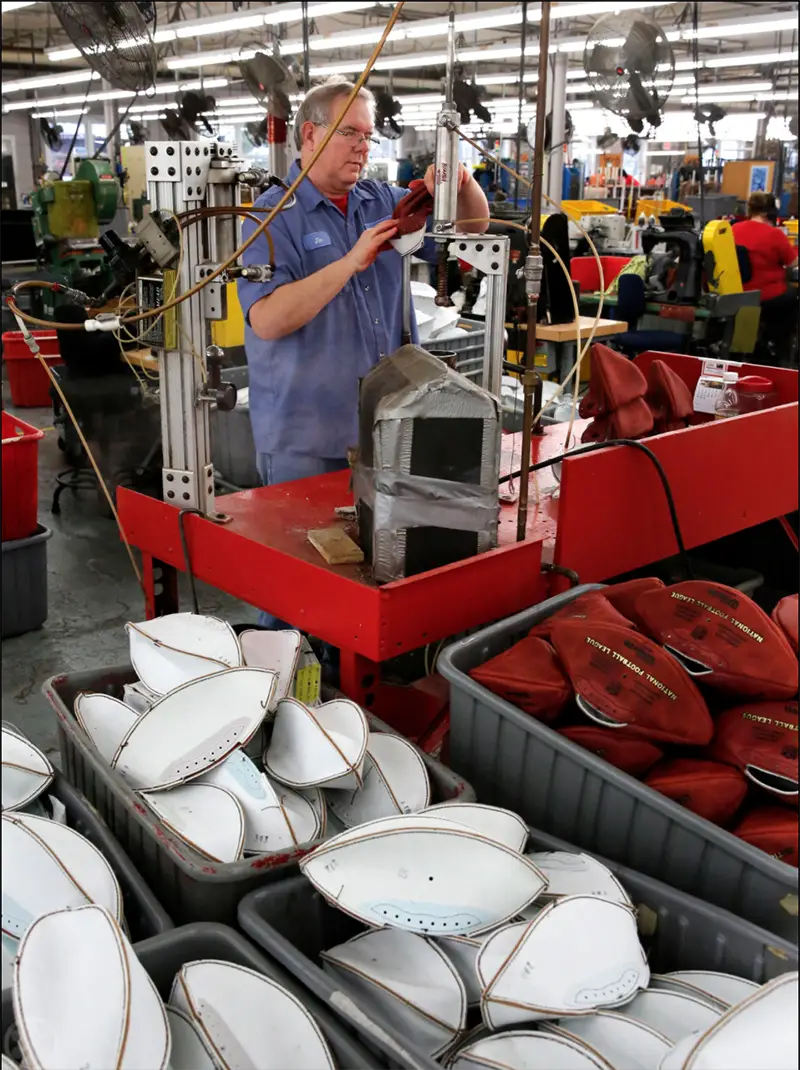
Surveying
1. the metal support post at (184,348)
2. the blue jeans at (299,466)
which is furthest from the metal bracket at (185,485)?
the blue jeans at (299,466)

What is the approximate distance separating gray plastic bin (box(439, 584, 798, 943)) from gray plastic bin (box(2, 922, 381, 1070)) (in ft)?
1.40

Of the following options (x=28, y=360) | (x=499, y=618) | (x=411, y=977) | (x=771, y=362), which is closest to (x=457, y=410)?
(x=499, y=618)

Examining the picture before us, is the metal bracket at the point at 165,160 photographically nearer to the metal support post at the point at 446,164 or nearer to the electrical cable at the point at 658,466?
the metal support post at the point at 446,164

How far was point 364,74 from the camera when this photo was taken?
1.16 m

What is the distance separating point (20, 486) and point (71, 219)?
338 cm

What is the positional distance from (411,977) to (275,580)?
0.76m

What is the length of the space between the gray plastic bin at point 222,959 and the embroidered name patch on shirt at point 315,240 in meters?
1.49

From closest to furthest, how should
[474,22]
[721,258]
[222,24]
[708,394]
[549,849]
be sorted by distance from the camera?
[549,849] → [708,394] → [721,258] → [474,22] → [222,24]

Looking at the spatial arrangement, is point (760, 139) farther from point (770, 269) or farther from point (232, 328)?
point (232, 328)

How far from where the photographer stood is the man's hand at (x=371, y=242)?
1.69 metres

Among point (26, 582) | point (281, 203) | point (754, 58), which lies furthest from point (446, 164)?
point (754, 58)

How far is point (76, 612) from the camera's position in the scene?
328cm

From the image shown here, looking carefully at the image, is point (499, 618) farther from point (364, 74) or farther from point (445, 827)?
point (364, 74)

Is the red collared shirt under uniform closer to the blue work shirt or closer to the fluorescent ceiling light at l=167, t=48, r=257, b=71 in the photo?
the blue work shirt
